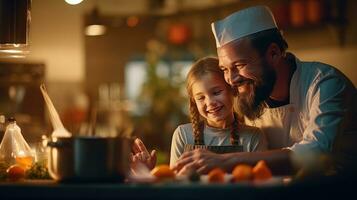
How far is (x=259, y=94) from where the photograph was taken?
2.68 metres

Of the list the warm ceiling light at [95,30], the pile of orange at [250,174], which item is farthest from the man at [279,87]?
the warm ceiling light at [95,30]

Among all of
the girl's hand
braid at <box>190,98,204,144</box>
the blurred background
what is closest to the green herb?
the girl's hand

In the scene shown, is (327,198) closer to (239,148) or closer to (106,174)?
(106,174)

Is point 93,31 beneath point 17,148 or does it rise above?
above

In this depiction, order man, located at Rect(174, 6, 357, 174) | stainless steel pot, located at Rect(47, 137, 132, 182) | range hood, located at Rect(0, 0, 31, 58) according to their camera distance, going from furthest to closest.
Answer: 1. man, located at Rect(174, 6, 357, 174)
2. range hood, located at Rect(0, 0, 31, 58)
3. stainless steel pot, located at Rect(47, 137, 132, 182)

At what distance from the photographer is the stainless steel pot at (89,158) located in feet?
6.09

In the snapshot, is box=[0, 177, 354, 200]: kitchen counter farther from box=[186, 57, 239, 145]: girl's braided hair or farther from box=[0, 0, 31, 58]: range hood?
box=[186, 57, 239, 145]: girl's braided hair

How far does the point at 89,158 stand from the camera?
1.86 m

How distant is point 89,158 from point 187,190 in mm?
299

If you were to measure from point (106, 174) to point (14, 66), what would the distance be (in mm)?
5187

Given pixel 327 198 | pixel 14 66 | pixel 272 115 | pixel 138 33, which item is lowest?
pixel 327 198

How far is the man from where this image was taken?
2.48 metres

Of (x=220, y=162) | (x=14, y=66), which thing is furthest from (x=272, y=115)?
(x=14, y=66)

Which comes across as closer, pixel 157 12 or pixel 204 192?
pixel 204 192
